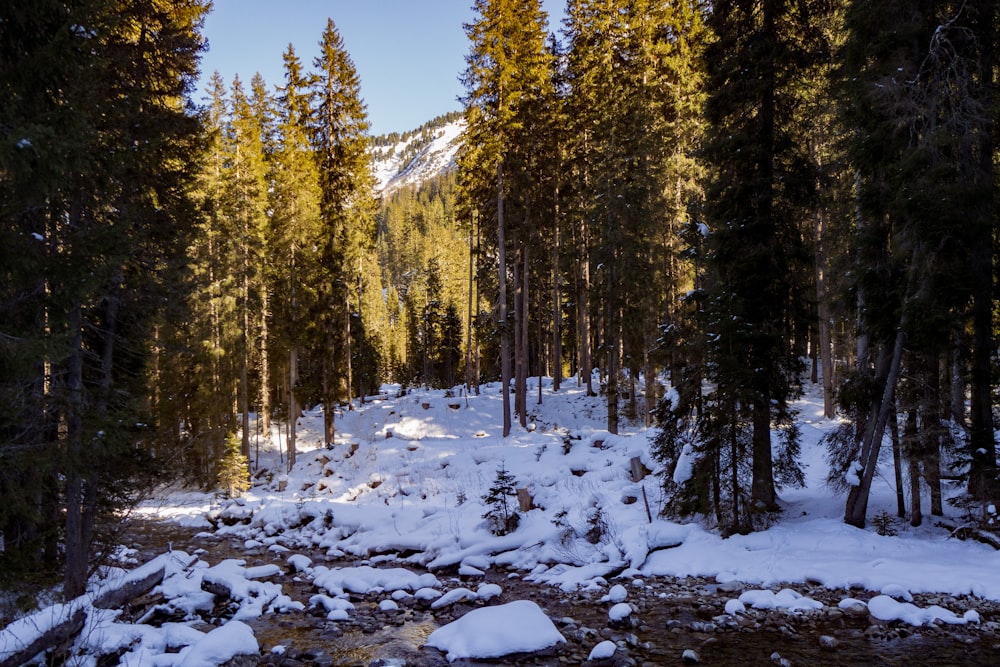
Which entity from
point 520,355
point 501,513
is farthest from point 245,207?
point 501,513

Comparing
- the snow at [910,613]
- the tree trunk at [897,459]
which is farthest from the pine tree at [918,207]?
the snow at [910,613]

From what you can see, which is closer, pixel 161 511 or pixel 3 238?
pixel 3 238

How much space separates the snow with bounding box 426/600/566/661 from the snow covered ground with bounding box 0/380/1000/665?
0.03 m

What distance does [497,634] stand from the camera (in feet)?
28.1

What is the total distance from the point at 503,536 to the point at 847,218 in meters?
11.9

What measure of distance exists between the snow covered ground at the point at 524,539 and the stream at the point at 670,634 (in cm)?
27

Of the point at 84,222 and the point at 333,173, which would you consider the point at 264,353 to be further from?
the point at 84,222

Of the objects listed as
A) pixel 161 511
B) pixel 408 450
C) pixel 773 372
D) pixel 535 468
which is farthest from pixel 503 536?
pixel 161 511

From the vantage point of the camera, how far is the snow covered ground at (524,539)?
30.7 feet

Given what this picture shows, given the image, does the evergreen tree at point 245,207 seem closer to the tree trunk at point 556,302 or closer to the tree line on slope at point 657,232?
the tree line on slope at point 657,232

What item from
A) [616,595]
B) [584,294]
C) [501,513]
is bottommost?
[616,595]

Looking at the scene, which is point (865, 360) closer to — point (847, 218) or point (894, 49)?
point (847, 218)

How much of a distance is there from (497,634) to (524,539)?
5.77 metres

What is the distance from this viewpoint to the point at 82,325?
33.9 ft
